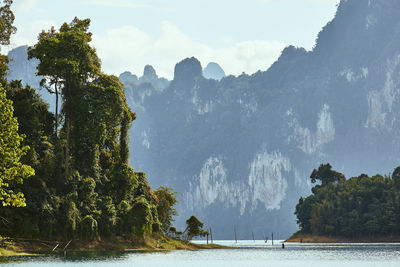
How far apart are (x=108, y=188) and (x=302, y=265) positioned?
3496 centimetres

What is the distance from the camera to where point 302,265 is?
52781 millimetres

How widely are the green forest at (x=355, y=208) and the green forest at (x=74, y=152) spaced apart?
7482 cm

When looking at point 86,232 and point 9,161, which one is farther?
point 86,232

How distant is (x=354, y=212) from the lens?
14862 cm

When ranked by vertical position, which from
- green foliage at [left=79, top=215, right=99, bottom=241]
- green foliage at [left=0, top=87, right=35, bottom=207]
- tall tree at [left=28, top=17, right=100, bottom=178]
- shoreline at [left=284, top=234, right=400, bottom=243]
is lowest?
shoreline at [left=284, top=234, right=400, bottom=243]

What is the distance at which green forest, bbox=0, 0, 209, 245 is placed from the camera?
2547 inches

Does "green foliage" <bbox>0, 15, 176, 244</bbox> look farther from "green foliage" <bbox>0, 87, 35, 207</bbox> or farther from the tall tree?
"green foliage" <bbox>0, 87, 35, 207</bbox>

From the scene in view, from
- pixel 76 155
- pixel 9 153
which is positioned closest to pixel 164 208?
pixel 76 155

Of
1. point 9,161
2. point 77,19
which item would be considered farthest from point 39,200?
point 9,161

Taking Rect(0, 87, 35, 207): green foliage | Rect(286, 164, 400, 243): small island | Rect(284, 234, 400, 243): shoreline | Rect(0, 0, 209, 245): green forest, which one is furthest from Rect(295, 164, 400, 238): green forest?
Rect(0, 87, 35, 207): green foliage

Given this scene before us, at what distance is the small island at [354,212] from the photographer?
461ft

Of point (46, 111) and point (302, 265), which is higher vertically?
point (46, 111)

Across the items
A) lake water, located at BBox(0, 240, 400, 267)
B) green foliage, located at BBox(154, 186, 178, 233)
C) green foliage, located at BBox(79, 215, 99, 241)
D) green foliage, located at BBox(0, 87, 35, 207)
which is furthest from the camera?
green foliage, located at BBox(154, 186, 178, 233)

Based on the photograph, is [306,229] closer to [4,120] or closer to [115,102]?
[115,102]
